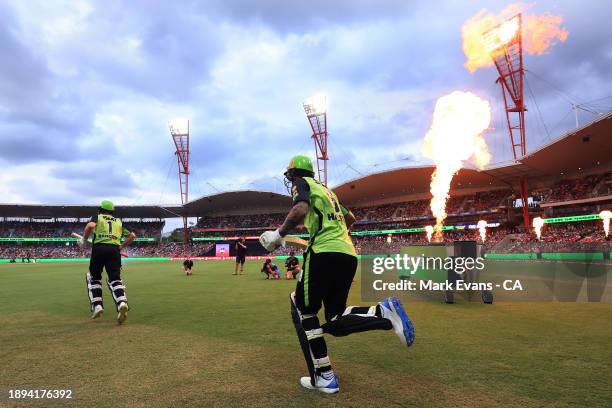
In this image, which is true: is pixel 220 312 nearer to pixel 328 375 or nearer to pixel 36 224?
pixel 328 375

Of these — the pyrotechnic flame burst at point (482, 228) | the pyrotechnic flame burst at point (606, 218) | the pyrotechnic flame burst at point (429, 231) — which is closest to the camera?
the pyrotechnic flame burst at point (606, 218)

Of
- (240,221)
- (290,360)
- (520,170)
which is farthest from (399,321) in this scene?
(240,221)

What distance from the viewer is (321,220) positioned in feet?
12.1

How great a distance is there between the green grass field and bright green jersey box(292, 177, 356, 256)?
1.26m

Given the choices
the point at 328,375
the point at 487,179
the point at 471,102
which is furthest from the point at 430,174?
the point at 328,375

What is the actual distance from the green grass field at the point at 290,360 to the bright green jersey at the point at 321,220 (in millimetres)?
1262

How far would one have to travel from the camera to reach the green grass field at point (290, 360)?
10.4ft

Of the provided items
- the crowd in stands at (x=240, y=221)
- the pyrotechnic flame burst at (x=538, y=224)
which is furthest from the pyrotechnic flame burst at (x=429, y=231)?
the crowd in stands at (x=240, y=221)

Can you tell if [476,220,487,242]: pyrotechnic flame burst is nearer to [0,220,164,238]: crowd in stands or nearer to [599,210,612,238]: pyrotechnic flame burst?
[599,210,612,238]: pyrotechnic flame burst

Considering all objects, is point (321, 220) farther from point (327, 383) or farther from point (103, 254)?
point (103, 254)

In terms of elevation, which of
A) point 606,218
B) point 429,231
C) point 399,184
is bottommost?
point 429,231

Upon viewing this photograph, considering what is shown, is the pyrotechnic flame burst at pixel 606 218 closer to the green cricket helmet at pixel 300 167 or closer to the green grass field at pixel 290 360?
the green grass field at pixel 290 360

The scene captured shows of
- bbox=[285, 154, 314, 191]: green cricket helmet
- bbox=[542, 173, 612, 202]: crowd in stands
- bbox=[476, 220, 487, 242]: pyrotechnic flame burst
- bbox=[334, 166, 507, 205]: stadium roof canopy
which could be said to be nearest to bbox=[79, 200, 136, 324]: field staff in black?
bbox=[285, 154, 314, 191]: green cricket helmet

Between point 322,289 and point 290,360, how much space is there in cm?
128
